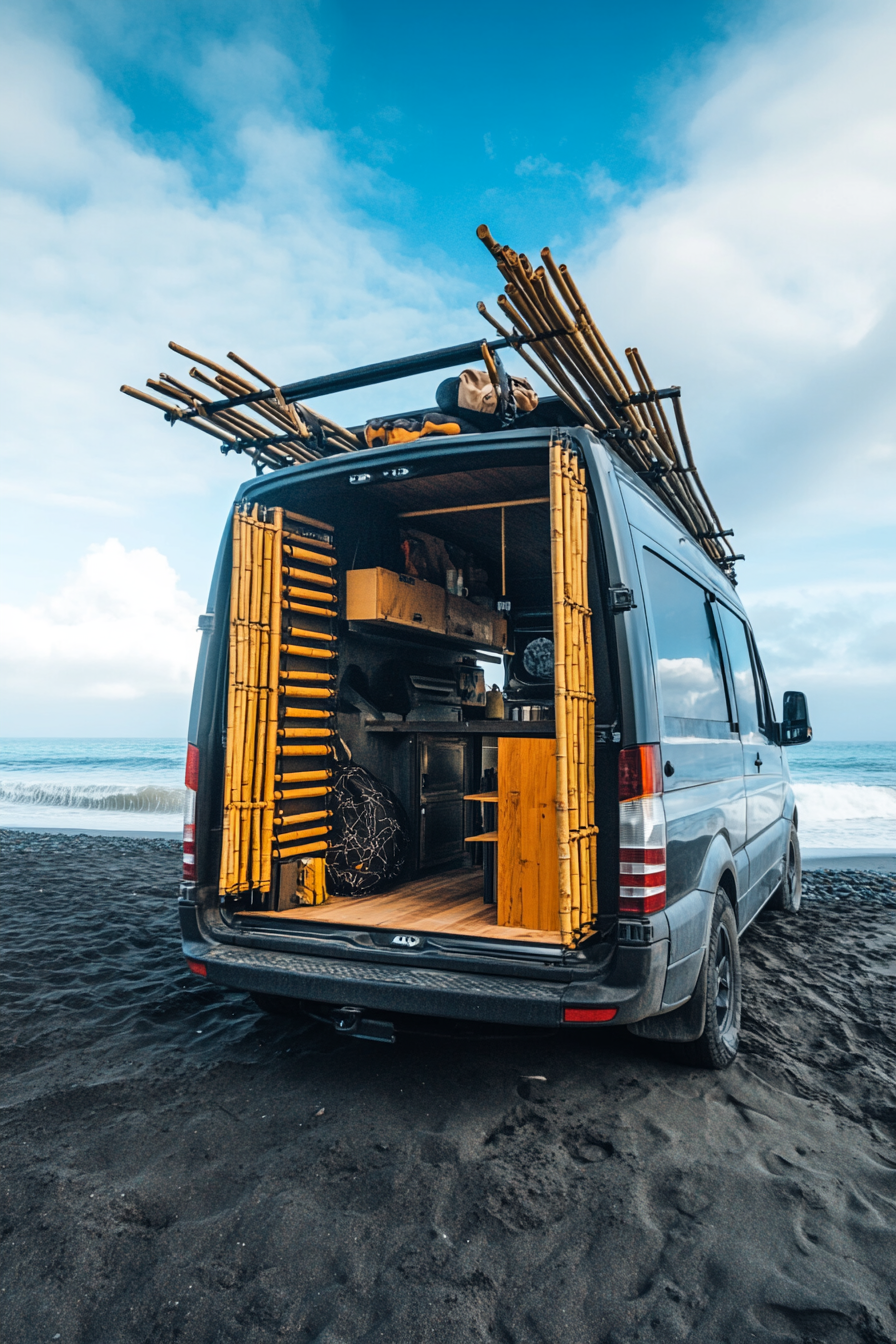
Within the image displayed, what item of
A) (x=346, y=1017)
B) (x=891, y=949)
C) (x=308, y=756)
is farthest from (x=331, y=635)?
(x=891, y=949)

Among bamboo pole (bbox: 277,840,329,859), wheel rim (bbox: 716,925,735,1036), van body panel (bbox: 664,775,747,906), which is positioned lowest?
wheel rim (bbox: 716,925,735,1036)

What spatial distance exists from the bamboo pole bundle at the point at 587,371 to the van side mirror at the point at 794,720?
201cm

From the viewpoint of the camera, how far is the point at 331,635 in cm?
420

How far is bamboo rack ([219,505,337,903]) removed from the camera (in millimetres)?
3410

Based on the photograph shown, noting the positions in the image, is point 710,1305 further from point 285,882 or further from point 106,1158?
point 285,882

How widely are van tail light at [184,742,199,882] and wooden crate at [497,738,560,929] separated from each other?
4.41ft

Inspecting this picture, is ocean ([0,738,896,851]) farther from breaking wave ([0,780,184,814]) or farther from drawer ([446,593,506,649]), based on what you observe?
drawer ([446,593,506,649])

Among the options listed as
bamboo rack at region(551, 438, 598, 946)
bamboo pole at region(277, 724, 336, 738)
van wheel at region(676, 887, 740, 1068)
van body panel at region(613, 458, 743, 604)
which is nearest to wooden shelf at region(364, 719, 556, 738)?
bamboo pole at region(277, 724, 336, 738)

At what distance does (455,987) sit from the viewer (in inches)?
104

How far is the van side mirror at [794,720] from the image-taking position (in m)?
5.48

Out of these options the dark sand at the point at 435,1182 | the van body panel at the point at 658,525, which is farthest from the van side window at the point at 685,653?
the dark sand at the point at 435,1182

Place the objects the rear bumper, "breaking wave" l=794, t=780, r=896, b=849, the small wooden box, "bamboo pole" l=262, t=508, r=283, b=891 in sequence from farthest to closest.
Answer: "breaking wave" l=794, t=780, r=896, b=849 → the small wooden box → "bamboo pole" l=262, t=508, r=283, b=891 → the rear bumper

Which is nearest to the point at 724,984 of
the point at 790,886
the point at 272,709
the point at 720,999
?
the point at 720,999

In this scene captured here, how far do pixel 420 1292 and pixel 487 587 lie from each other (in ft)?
16.2
